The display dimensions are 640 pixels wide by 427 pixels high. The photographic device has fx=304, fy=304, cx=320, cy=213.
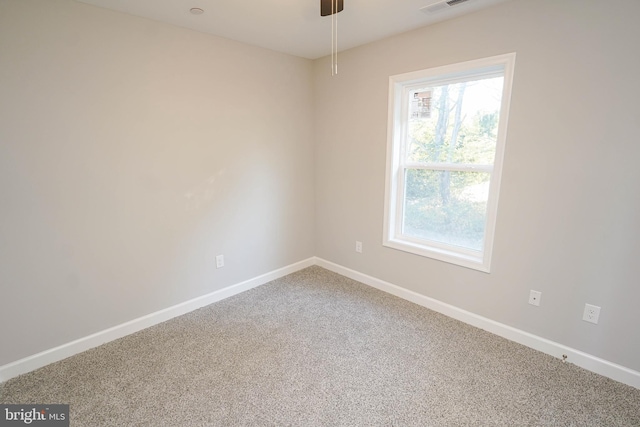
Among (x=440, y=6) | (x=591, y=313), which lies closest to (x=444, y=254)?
(x=591, y=313)

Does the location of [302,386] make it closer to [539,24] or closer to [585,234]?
[585,234]

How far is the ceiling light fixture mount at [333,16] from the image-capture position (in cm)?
170

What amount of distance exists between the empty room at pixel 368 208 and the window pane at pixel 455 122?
18 mm

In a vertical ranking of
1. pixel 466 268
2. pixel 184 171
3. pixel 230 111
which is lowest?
pixel 466 268

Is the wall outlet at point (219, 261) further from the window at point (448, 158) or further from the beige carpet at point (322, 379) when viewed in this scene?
the window at point (448, 158)

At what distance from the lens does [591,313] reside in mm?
1973

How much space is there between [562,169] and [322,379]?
2.05 metres

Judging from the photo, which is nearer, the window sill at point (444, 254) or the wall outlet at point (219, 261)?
the window sill at point (444, 254)

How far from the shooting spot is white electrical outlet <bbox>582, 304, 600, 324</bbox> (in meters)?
1.95

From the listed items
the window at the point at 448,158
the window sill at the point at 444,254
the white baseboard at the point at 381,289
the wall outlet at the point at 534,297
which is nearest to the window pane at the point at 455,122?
the window at the point at 448,158

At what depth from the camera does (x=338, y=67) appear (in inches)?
122

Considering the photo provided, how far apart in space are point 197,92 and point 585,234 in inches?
118

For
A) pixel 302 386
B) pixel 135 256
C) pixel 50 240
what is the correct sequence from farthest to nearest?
pixel 135 256 < pixel 50 240 < pixel 302 386

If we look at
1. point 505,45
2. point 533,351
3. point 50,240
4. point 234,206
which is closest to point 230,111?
point 234,206
